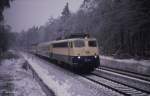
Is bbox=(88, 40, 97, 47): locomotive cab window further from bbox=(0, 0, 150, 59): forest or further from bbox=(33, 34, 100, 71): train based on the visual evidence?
bbox=(0, 0, 150, 59): forest

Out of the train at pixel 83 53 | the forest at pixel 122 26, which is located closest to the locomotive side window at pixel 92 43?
the train at pixel 83 53

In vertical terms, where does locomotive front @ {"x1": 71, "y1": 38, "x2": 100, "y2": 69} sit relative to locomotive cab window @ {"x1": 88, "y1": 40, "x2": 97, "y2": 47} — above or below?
below

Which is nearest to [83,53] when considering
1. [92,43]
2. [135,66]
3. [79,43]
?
[79,43]

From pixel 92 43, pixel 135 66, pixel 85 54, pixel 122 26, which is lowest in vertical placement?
pixel 135 66

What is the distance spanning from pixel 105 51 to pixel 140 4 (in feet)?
69.5

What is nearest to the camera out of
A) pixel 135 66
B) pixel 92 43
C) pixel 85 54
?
pixel 85 54

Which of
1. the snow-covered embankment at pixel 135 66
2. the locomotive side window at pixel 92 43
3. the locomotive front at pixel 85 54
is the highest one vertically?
the locomotive side window at pixel 92 43

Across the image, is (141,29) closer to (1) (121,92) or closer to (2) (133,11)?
(2) (133,11)

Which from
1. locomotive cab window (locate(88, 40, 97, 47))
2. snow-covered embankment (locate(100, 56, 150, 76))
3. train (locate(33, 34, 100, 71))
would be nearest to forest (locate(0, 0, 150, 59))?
snow-covered embankment (locate(100, 56, 150, 76))

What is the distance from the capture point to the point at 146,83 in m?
19.7

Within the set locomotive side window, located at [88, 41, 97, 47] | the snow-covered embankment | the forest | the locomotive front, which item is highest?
the forest

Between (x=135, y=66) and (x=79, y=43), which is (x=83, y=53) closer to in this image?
(x=79, y=43)

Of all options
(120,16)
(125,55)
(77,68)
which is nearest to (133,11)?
(120,16)

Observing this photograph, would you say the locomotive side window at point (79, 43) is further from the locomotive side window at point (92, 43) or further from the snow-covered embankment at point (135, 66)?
the snow-covered embankment at point (135, 66)
